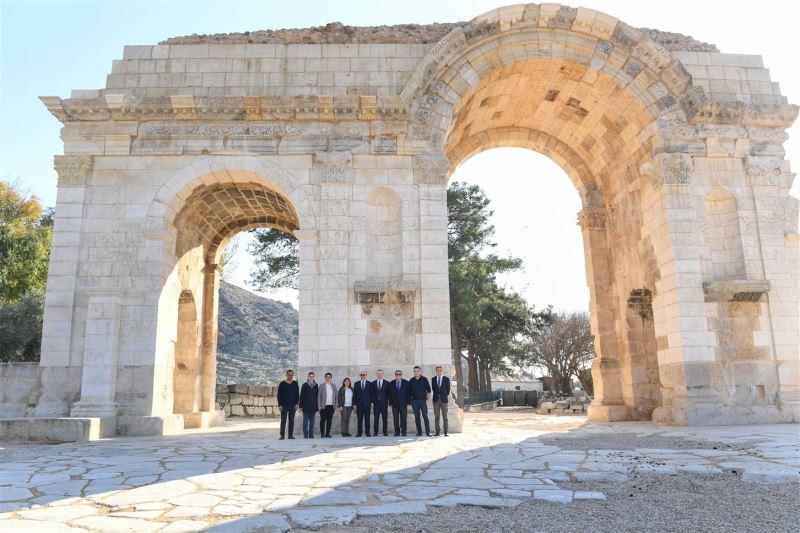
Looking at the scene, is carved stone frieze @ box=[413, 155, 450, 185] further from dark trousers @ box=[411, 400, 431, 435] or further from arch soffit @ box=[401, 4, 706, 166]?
dark trousers @ box=[411, 400, 431, 435]

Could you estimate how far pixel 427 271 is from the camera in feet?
35.7

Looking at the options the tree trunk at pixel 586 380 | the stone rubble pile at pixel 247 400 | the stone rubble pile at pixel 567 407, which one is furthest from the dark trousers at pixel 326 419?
the tree trunk at pixel 586 380

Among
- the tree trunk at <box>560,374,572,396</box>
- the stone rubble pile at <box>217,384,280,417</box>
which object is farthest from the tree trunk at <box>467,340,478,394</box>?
the stone rubble pile at <box>217,384,280,417</box>

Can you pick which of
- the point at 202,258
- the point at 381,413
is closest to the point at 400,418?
the point at 381,413

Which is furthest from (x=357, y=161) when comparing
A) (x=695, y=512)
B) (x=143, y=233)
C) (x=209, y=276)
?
(x=695, y=512)

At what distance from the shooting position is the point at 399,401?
385 inches

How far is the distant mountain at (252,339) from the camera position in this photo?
3947 centimetres

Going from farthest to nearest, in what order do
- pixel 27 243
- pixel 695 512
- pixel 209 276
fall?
pixel 27 243 → pixel 209 276 → pixel 695 512

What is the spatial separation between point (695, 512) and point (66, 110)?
12.5m

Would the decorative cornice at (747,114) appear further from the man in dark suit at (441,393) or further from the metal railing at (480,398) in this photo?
the metal railing at (480,398)

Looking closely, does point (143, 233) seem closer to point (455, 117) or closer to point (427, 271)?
point (427, 271)

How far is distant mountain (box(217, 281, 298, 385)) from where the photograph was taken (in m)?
39.5

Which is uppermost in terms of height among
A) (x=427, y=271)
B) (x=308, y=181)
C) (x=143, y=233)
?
(x=308, y=181)

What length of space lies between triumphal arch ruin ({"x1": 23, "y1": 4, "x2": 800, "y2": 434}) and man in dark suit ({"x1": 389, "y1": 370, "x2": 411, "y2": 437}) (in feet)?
2.48
